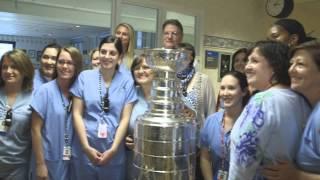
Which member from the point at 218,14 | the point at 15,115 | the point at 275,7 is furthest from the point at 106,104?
the point at 275,7

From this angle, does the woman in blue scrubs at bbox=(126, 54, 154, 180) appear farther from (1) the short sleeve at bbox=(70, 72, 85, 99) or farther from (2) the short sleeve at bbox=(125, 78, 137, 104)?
(1) the short sleeve at bbox=(70, 72, 85, 99)

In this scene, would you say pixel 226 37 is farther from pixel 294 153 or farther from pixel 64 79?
pixel 294 153

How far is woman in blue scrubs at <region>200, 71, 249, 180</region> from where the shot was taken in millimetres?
1919

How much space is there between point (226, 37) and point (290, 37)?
3.00m

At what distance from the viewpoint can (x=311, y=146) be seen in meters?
1.14

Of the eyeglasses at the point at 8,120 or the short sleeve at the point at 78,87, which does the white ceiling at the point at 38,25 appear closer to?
the short sleeve at the point at 78,87

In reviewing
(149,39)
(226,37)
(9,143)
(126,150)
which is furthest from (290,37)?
(226,37)

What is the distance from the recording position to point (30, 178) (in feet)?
6.97

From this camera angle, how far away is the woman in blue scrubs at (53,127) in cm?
205

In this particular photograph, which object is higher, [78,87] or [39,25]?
[39,25]

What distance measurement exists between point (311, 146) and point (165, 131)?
0.52 meters

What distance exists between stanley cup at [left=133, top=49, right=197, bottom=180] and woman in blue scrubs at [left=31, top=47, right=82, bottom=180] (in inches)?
45.6

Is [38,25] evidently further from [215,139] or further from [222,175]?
[222,175]

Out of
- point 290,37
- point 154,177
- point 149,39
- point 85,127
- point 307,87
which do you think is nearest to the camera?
point 154,177
